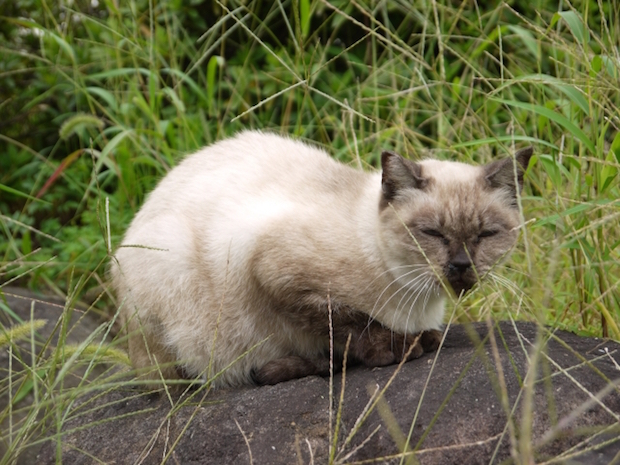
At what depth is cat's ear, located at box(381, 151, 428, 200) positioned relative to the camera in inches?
115

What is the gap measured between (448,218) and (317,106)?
2.88 m

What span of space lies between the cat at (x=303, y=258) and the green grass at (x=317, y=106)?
39cm

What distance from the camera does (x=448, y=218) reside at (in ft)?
9.23

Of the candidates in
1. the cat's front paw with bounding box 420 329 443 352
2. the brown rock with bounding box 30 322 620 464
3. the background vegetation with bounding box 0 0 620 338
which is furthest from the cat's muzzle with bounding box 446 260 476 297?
the background vegetation with bounding box 0 0 620 338

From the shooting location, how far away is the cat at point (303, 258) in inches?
113

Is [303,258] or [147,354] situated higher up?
[303,258]

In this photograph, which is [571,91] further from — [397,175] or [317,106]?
[317,106]

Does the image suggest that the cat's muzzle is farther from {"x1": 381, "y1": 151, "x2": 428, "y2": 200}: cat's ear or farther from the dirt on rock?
{"x1": 381, "y1": 151, "x2": 428, "y2": 200}: cat's ear

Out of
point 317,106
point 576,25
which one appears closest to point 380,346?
point 576,25

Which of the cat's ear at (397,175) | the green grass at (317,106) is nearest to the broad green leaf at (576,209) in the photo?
the green grass at (317,106)

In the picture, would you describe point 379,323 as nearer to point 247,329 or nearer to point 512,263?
point 247,329

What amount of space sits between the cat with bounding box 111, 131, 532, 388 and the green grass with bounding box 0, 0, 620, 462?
1.28 ft

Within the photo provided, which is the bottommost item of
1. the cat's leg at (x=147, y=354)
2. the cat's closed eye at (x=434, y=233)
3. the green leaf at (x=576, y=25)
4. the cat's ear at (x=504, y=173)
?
the cat's leg at (x=147, y=354)

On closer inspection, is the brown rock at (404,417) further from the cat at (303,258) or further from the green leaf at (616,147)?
the green leaf at (616,147)
